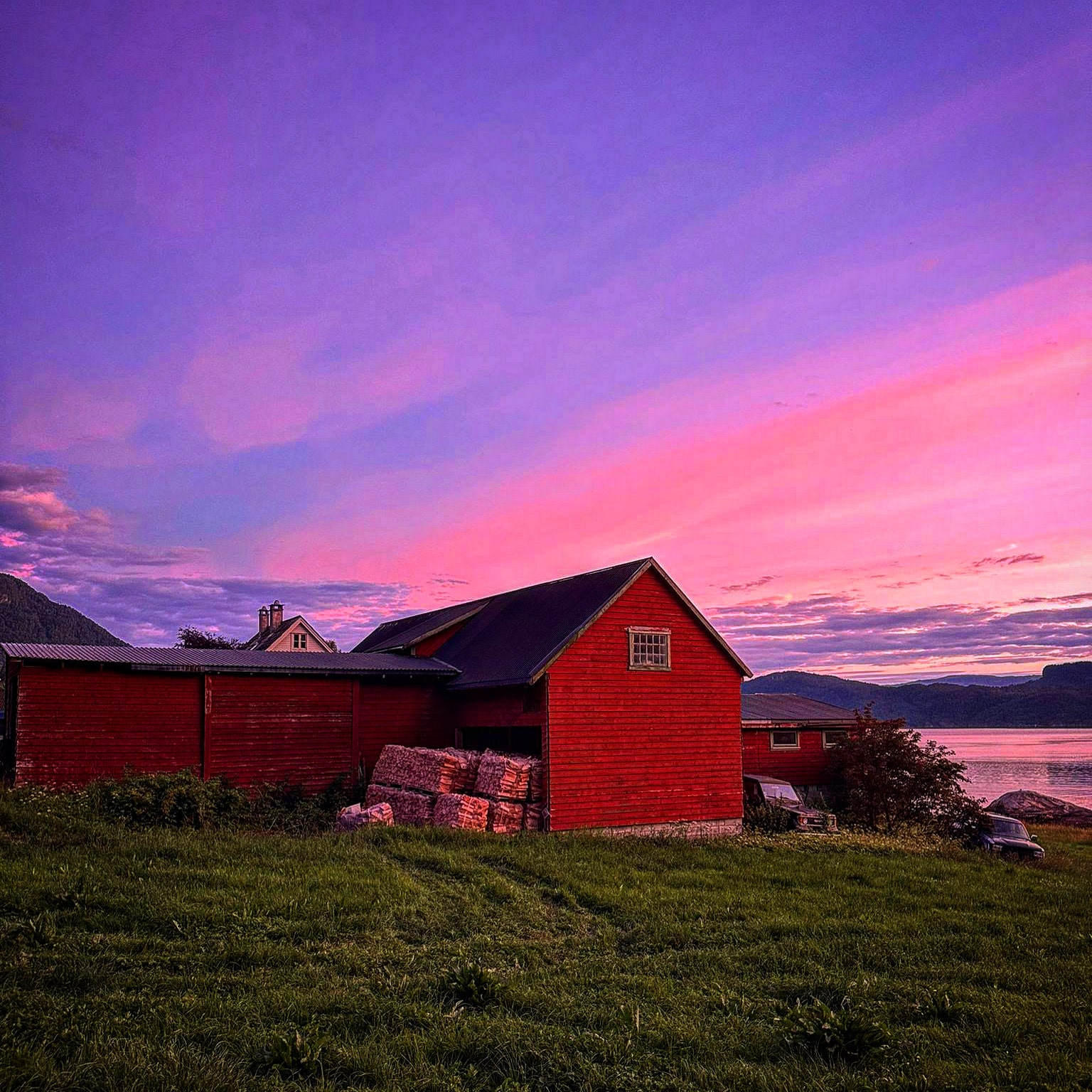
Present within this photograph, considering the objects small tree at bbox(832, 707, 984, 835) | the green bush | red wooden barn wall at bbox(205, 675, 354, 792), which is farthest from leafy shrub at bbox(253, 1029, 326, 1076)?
small tree at bbox(832, 707, 984, 835)

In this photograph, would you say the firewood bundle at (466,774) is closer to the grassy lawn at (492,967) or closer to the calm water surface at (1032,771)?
the grassy lawn at (492,967)

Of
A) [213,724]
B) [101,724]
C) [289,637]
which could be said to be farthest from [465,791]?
[289,637]

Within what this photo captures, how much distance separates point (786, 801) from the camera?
1191 inches

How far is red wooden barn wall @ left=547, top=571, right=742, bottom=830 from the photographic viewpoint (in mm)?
23938

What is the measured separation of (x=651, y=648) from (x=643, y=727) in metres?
2.37

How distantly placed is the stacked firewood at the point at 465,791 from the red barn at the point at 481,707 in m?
0.74

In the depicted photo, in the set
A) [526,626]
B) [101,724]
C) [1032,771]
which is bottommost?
[1032,771]

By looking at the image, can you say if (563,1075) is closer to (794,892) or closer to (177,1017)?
(177,1017)

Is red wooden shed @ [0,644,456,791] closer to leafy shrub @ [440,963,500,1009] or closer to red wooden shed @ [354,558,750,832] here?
red wooden shed @ [354,558,750,832]

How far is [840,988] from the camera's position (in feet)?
34.0

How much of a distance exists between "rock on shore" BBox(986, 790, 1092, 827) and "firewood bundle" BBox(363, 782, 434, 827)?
33.5 metres

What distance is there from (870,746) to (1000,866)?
1139 cm

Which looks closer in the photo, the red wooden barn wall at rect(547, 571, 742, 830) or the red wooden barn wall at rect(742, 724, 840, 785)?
the red wooden barn wall at rect(547, 571, 742, 830)

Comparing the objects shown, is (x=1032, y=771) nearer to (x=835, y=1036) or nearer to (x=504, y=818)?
(x=504, y=818)
